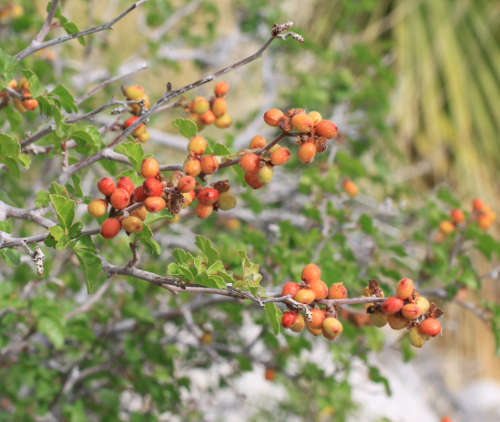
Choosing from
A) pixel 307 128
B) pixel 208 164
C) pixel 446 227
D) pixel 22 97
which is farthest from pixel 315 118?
pixel 446 227

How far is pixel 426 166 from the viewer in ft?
13.9

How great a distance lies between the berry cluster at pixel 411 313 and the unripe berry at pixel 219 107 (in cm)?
42

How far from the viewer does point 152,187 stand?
64cm

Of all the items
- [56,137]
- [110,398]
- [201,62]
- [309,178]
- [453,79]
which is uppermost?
[453,79]

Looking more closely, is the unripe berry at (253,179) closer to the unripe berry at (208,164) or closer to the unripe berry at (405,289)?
the unripe berry at (208,164)

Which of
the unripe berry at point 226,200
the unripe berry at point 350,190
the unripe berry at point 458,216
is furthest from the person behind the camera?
the unripe berry at point 350,190

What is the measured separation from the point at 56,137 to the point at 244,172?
33cm

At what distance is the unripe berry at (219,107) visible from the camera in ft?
2.84

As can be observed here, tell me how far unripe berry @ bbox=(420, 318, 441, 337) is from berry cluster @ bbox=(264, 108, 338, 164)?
276mm

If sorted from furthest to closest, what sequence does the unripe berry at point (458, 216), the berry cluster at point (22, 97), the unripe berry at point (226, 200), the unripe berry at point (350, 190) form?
the unripe berry at point (350, 190) < the unripe berry at point (458, 216) < the berry cluster at point (22, 97) < the unripe berry at point (226, 200)

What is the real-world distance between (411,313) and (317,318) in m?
0.12

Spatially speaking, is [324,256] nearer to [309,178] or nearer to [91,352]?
[309,178]

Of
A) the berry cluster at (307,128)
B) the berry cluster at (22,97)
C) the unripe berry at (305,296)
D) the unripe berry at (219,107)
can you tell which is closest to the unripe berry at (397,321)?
the unripe berry at (305,296)

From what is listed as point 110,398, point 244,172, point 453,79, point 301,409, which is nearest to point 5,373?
point 110,398
